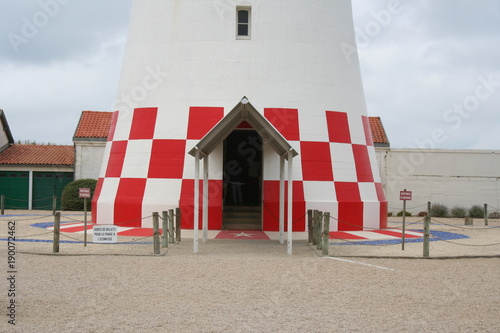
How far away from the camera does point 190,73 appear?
15.3 metres

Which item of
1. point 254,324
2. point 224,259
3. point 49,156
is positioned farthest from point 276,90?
point 49,156

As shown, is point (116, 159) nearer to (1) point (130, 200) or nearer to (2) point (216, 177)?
(1) point (130, 200)

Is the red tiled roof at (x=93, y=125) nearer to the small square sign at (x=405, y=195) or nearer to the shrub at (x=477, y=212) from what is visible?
the shrub at (x=477, y=212)

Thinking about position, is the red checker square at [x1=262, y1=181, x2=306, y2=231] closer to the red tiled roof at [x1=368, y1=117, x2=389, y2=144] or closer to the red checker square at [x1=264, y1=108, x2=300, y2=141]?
the red checker square at [x1=264, y1=108, x2=300, y2=141]

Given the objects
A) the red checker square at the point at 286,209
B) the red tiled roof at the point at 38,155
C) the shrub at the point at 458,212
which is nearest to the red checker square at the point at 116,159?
the red checker square at the point at 286,209

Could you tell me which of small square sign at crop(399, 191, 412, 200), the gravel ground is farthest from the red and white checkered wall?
the gravel ground

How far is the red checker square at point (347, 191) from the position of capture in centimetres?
1499

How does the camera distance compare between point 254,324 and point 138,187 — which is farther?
point 138,187

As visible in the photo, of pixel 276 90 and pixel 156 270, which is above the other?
pixel 276 90

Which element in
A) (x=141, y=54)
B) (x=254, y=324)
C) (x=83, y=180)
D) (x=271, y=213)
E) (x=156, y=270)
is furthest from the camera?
(x=83, y=180)

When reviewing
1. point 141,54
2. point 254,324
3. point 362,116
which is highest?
point 141,54

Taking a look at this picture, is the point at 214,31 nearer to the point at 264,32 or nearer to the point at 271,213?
the point at 264,32

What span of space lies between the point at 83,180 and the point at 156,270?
16.6 meters

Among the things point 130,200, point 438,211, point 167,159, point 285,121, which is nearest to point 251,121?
point 285,121
